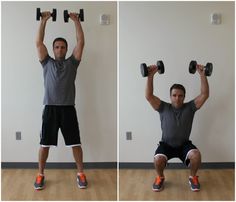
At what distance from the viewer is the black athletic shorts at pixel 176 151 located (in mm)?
2600

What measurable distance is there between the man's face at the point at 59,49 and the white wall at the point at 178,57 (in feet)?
1.70

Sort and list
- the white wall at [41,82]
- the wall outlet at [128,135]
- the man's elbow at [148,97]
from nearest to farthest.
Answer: the man's elbow at [148,97] → the white wall at [41,82] → the wall outlet at [128,135]

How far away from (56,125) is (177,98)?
1.02 m

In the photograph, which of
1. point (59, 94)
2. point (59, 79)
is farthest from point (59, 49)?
point (59, 94)

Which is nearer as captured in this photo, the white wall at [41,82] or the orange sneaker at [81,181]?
the orange sneaker at [81,181]

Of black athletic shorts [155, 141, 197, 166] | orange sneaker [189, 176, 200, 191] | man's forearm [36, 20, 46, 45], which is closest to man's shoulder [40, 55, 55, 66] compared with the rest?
man's forearm [36, 20, 46, 45]

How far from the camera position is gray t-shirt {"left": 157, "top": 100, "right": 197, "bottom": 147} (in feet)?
8.79

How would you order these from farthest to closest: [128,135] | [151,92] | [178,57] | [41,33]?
[128,135] < [178,57] < [151,92] < [41,33]

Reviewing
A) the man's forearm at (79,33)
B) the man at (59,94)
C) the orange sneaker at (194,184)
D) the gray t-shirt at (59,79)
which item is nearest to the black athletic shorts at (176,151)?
the orange sneaker at (194,184)

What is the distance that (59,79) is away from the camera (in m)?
2.60

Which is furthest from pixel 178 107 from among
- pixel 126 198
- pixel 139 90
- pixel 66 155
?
pixel 66 155

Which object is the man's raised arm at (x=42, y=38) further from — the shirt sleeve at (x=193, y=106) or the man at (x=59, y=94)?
the shirt sleeve at (x=193, y=106)

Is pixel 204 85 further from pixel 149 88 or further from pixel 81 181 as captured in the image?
pixel 81 181

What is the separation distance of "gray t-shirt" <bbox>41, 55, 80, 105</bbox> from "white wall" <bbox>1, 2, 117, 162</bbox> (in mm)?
231
